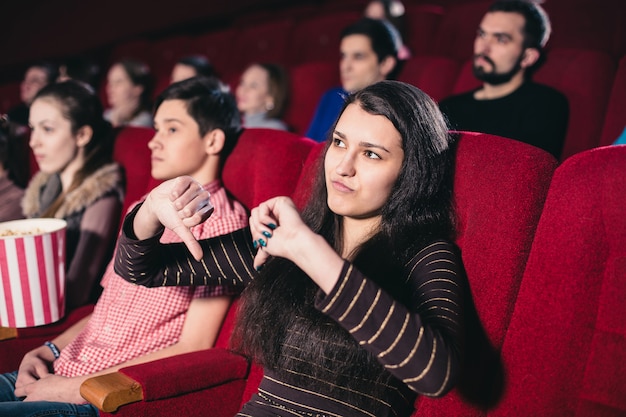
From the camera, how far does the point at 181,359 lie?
0.84 meters

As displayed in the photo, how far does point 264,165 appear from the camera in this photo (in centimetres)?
98

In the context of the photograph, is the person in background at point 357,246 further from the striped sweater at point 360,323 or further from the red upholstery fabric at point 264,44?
the red upholstery fabric at point 264,44

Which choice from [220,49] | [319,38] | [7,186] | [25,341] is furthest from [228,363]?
[220,49]

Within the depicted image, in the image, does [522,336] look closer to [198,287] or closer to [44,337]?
[198,287]

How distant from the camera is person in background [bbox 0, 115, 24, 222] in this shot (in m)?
1.37

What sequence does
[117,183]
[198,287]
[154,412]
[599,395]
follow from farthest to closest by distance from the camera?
Answer: [117,183] → [198,287] → [154,412] → [599,395]

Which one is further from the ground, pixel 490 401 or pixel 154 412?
pixel 490 401

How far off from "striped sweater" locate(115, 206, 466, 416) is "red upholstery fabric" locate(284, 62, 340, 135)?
117 cm

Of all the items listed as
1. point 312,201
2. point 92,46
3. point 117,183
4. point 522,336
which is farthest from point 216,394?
point 92,46

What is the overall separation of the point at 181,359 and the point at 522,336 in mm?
462

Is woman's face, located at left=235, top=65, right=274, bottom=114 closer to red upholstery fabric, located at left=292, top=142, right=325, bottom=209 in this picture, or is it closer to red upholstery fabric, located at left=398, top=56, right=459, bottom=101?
red upholstery fabric, located at left=398, top=56, right=459, bottom=101

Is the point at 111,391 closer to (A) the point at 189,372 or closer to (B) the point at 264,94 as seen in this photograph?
(A) the point at 189,372

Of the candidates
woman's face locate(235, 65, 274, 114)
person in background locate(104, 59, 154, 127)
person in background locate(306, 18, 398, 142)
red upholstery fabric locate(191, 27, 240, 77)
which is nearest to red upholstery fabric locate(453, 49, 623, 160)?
person in background locate(306, 18, 398, 142)

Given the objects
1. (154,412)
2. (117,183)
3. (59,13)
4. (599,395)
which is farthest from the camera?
(59,13)
